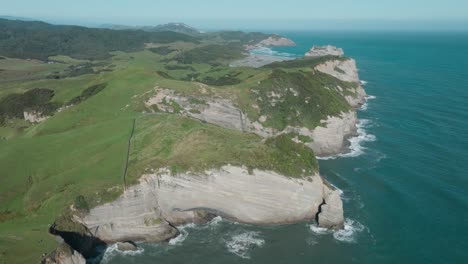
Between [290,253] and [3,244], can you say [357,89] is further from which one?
[3,244]

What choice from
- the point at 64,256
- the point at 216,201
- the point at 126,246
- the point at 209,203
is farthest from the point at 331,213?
the point at 64,256

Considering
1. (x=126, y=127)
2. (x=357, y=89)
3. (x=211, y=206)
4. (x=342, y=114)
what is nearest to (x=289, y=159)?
(x=211, y=206)

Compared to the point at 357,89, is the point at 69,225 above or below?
below

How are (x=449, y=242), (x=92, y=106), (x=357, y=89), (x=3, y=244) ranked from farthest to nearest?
(x=357, y=89) < (x=92, y=106) < (x=449, y=242) < (x=3, y=244)

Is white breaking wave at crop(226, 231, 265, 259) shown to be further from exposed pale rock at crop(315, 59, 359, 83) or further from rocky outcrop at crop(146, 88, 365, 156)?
exposed pale rock at crop(315, 59, 359, 83)

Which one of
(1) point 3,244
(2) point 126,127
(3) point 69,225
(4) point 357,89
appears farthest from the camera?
(4) point 357,89

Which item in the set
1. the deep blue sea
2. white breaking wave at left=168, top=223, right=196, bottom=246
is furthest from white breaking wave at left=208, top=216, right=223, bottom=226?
white breaking wave at left=168, top=223, right=196, bottom=246
